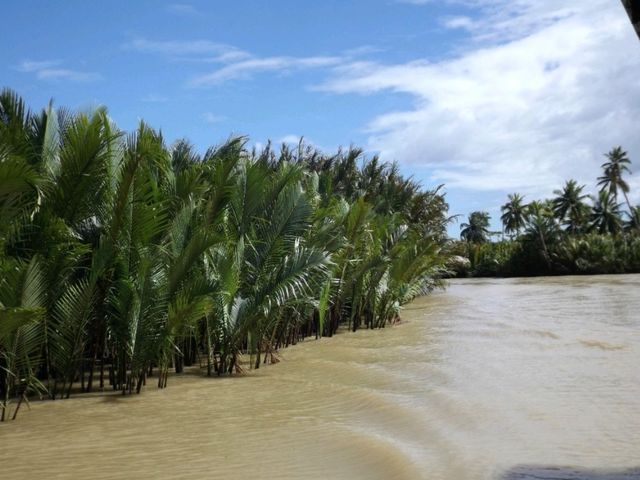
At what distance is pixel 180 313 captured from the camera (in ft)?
24.6

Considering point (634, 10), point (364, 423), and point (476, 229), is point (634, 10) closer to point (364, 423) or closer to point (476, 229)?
point (364, 423)

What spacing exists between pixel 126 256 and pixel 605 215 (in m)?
66.1

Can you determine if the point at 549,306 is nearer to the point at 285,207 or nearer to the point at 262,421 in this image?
the point at 285,207

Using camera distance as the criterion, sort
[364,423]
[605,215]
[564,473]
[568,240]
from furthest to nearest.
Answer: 1. [605,215]
2. [568,240]
3. [364,423]
4. [564,473]

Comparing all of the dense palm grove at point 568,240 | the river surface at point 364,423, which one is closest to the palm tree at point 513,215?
the dense palm grove at point 568,240

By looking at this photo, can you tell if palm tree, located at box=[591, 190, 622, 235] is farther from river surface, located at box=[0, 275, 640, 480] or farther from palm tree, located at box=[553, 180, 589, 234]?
river surface, located at box=[0, 275, 640, 480]

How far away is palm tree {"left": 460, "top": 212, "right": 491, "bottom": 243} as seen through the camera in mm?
102200

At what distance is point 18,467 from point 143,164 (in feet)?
12.7

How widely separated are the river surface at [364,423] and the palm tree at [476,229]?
91857 mm

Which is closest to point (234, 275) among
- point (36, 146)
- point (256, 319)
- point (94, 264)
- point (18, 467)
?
point (256, 319)

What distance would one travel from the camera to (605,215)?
6638cm

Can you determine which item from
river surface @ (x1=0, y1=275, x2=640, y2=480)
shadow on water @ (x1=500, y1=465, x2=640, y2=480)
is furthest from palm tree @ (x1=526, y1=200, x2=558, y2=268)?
shadow on water @ (x1=500, y1=465, x2=640, y2=480)

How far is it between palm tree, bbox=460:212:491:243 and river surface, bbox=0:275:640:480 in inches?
3616

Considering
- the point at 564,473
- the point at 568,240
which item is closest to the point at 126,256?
the point at 564,473
